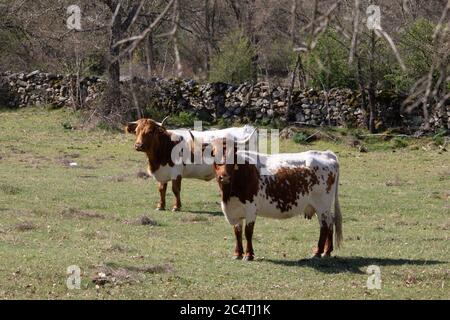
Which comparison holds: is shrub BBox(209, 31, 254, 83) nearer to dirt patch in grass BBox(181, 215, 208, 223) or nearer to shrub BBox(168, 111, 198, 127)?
shrub BBox(168, 111, 198, 127)

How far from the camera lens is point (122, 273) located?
11.6 meters

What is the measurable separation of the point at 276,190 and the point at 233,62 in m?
23.6

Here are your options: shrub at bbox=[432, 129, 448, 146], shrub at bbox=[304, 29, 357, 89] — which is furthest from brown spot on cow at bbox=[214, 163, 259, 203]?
shrub at bbox=[304, 29, 357, 89]

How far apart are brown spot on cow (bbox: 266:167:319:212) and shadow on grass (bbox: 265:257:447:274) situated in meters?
0.88


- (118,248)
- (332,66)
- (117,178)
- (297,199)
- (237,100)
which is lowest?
(118,248)

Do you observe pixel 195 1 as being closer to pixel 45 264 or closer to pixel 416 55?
pixel 416 55

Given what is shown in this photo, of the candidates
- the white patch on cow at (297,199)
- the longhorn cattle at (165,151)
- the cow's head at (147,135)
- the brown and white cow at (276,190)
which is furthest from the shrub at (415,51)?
the brown and white cow at (276,190)

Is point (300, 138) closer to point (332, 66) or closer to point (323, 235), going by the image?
point (332, 66)

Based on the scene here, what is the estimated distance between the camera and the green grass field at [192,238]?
445 inches

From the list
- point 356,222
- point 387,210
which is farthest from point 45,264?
point 387,210

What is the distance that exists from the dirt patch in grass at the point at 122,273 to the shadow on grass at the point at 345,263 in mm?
1883

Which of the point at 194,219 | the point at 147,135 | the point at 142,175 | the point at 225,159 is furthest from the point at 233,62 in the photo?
the point at 225,159

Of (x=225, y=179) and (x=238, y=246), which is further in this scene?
(x=238, y=246)

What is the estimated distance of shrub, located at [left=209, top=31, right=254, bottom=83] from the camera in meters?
36.6
